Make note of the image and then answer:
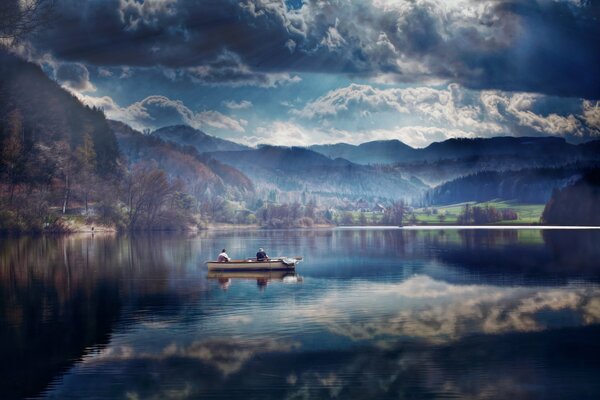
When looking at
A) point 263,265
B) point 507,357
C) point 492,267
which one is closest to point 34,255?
point 263,265

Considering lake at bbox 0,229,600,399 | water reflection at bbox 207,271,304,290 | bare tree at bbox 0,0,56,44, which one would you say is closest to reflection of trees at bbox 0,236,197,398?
lake at bbox 0,229,600,399

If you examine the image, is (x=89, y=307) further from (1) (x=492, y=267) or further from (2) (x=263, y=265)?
(1) (x=492, y=267)

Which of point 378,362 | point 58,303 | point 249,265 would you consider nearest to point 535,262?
point 249,265

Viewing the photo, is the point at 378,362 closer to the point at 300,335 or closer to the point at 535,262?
the point at 300,335

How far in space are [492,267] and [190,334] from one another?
5882 cm

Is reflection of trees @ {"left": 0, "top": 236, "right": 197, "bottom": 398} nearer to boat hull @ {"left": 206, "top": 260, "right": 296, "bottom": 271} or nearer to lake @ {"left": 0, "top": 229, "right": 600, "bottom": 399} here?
lake @ {"left": 0, "top": 229, "right": 600, "bottom": 399}

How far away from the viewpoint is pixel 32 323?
47781mm

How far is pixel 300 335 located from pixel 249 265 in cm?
3968

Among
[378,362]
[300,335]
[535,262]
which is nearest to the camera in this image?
[378,362]

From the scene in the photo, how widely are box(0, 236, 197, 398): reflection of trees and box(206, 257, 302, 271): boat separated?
21.9ft

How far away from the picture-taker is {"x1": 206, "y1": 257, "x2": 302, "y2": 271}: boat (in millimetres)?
81750

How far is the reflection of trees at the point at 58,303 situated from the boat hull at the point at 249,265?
661 centimetres

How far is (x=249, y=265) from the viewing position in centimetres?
8281

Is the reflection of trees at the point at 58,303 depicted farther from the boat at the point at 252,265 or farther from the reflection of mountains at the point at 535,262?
the reflection of mountains at the point at 535,262
